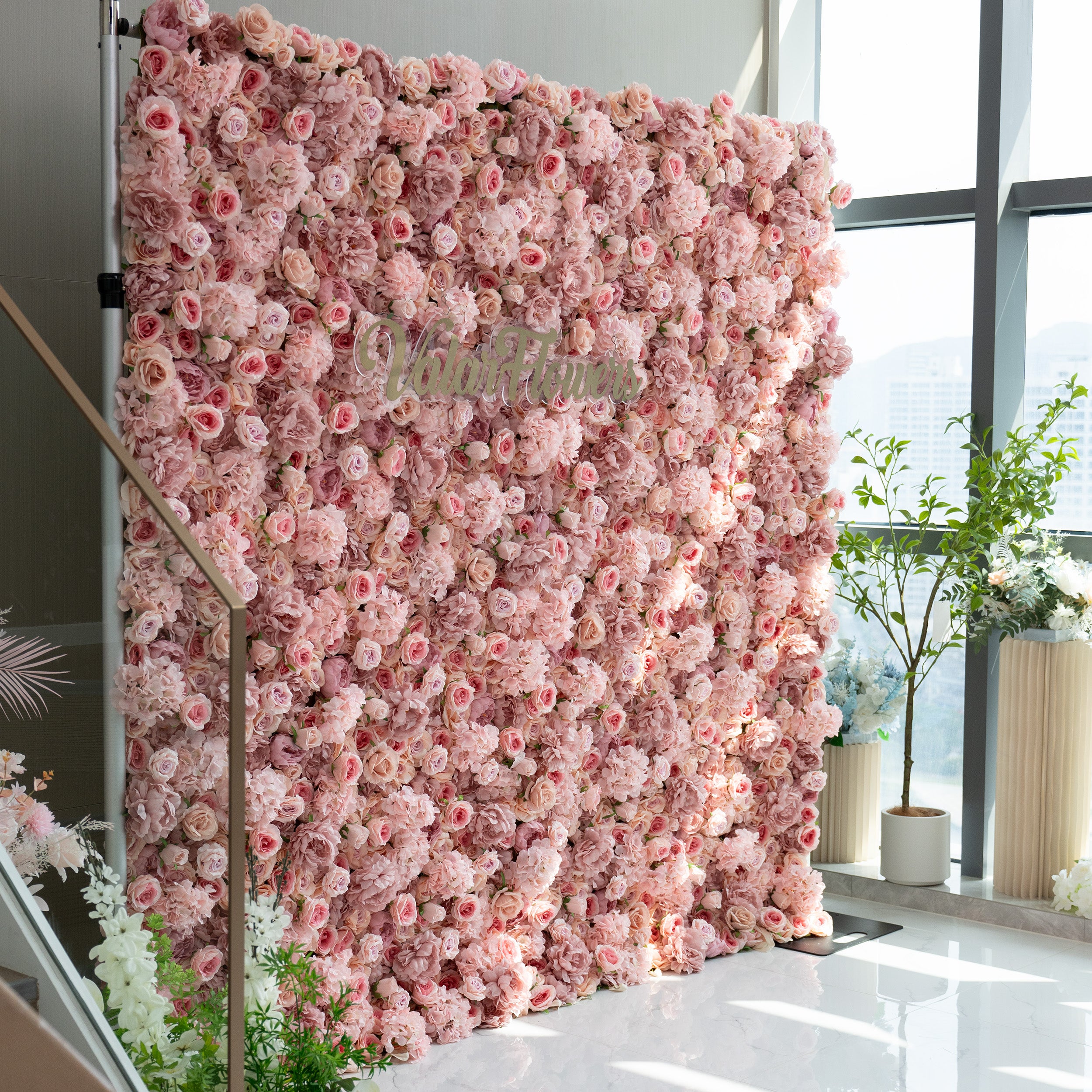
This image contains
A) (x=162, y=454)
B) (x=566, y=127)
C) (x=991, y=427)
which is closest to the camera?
(x=162, y=454)

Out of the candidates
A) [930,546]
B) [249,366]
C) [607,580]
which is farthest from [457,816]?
[930,546]

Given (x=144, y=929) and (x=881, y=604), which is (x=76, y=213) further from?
(x=881, y=604)

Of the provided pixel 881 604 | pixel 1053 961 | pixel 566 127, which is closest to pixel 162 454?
pixel 566 127

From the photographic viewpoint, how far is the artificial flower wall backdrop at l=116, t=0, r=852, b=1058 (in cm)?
331

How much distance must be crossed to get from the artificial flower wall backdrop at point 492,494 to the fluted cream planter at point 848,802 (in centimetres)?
62

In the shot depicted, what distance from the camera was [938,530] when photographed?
17.3ft

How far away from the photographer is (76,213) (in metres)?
3.47

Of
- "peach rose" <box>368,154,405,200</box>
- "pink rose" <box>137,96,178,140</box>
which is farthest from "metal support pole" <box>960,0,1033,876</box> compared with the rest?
"pink rose" <box>137,96,178,140</box>

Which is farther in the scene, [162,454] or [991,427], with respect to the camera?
[991,427]

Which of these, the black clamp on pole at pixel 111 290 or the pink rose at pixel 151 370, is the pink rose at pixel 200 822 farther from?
the black clamp on pole at pixel 111 290

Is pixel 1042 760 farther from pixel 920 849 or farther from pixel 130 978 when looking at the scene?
pixel 130 978

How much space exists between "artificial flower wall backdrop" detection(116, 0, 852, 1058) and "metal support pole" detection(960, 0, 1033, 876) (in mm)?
753

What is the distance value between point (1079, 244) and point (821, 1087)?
321cm

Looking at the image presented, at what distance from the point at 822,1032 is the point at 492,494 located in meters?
1.79
